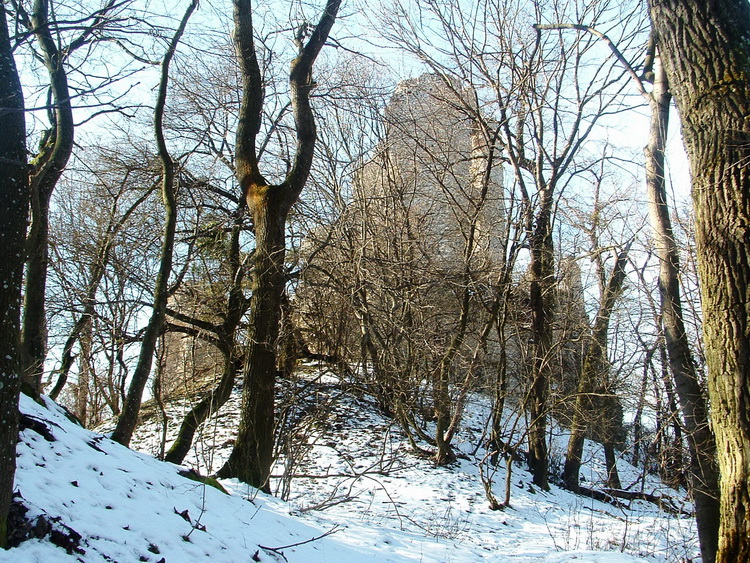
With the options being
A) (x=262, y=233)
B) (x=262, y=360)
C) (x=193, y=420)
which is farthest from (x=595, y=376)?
(x=193, y=420)

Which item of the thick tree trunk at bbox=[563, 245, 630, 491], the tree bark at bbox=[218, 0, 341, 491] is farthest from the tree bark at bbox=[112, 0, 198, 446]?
the thick tree trunk at bbox=[563, 245, 630, 491]

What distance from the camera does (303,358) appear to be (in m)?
10.8

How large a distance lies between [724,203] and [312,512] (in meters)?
4.77

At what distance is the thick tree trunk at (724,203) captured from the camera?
10.7ft

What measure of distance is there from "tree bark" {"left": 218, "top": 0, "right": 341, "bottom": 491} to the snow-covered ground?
0.32 m

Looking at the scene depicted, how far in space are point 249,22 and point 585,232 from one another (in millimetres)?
6548

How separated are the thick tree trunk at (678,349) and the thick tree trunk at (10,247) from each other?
221 inches

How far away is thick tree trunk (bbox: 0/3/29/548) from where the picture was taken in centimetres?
237

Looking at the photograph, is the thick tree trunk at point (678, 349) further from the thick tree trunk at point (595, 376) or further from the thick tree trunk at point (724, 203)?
the thick tree trunk at point (724, 203)

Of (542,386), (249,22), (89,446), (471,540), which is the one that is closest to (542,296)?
(542,386)

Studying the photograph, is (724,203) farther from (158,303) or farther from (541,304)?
(541,304)

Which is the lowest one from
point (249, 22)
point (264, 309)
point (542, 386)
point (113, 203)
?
point (542, 386)

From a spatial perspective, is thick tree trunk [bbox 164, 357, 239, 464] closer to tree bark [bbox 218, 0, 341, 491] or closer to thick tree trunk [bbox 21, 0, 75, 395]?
tree bark [bbox 218, 0, 341, 491]

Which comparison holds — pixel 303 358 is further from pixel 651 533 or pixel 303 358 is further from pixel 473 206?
pixel 651 533
